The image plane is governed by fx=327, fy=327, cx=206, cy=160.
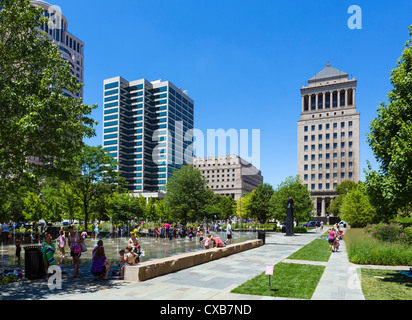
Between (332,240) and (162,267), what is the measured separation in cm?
1590

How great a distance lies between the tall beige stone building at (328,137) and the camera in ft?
357

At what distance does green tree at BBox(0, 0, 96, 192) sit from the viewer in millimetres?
13789

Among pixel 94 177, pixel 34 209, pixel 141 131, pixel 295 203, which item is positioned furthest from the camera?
pixel 141 131

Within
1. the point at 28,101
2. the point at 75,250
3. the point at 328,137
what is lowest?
the point at 75,250

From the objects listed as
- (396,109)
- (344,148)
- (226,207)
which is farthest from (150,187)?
(396,109)

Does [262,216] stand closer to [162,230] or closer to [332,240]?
[162,230]

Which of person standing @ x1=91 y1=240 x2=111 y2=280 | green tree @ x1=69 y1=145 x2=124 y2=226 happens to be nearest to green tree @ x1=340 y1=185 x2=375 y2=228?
green tree @ x1=69 y1=145 x2=124 y2=226

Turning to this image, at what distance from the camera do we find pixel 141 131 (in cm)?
15038

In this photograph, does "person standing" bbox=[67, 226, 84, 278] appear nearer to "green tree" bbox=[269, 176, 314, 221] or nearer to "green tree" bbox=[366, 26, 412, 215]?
"green tree" bbox=[366, 26, 412, 215]

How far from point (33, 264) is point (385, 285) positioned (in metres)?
13.4

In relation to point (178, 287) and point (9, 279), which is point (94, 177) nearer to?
point (9, 279)

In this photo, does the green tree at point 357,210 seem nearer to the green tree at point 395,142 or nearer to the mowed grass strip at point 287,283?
the mowed grass strip at point 287,283

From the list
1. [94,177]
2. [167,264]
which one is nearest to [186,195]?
[94,177]

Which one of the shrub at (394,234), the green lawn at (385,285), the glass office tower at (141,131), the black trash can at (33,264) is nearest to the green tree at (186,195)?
the shrub at (394,234)
